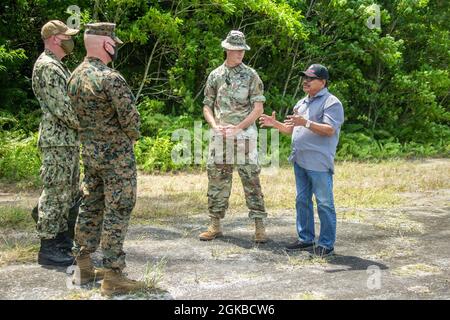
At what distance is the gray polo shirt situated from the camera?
538 centimetres

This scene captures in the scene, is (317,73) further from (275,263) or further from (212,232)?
(212,232)

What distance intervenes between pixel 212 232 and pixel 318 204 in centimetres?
125

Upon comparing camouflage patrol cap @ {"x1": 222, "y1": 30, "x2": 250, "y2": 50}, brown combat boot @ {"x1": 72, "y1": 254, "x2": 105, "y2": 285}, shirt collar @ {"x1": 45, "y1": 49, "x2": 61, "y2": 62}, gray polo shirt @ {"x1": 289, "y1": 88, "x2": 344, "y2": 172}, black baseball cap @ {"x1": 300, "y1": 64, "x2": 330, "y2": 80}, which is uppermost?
camouflage patrol cap @ {"x1": 222, "y1": 30, "x2": 250, "y2": 50}

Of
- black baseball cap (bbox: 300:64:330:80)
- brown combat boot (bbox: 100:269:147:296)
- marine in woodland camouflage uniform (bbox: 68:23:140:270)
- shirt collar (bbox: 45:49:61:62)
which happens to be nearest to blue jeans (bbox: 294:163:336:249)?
black baseball cap (bbox: 300:64:330:80)

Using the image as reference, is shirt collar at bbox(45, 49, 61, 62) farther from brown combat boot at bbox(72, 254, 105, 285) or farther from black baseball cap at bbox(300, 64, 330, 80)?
black baseball cap at bbox(300, 64, 330, 80)

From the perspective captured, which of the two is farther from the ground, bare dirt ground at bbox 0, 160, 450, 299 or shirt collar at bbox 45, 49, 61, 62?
shirt collar at bbox 45, 49, 61, 62

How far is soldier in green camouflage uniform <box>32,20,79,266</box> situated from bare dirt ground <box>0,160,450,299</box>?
0.90 ft

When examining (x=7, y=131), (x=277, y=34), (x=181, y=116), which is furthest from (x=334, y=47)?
(x=7, y=131)

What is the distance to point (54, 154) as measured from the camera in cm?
507

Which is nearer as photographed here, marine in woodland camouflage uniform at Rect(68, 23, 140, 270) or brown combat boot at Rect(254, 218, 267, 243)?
marine in woodland camouflage uniform at Rect(68, 23, 140, 270)

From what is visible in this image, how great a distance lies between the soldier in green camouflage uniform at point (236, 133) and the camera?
5.92 m

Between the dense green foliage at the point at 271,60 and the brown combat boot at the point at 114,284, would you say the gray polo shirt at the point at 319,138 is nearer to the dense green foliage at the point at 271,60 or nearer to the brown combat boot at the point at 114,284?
the brown combat boot at the point at 114,284

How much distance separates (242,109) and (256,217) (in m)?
1.12

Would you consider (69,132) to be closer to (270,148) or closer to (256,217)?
(256,217)
